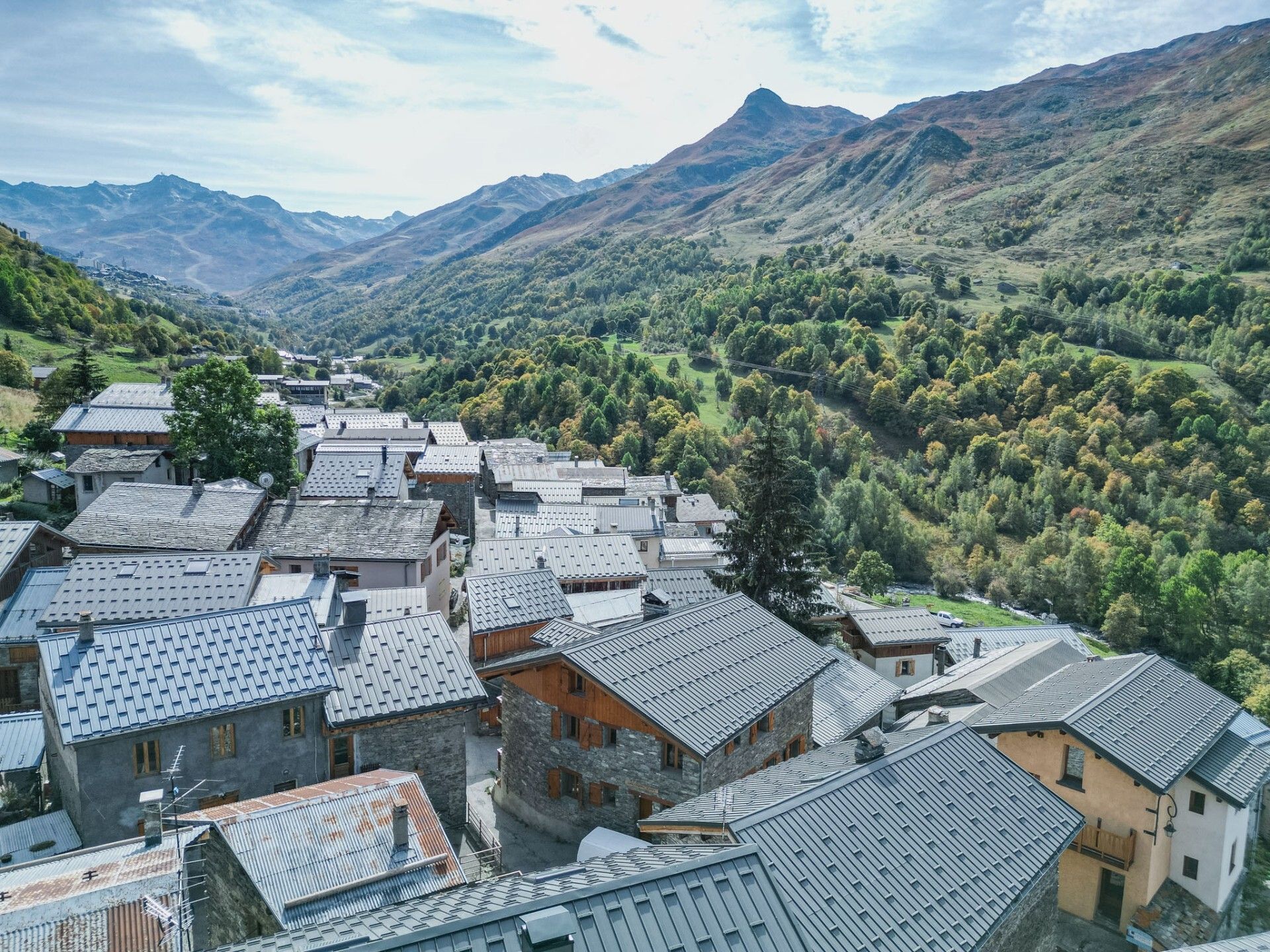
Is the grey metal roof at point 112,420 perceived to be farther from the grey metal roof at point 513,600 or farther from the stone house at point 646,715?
the stone house at point 646,715

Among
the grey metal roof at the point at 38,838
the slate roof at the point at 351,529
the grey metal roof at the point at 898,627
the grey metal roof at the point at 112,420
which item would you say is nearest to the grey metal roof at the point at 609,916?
the grey metal roof at the point at 38,838

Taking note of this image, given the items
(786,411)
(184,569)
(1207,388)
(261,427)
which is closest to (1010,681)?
(184,569)

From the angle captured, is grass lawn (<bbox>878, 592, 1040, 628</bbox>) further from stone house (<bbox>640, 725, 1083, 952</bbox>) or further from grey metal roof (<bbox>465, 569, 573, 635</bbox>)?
stone house (<bbox>640, 725, 1083, 952</bbox>)

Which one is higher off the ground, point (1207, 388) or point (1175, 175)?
point (1175, 175)

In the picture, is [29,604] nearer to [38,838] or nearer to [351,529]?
[38,838]

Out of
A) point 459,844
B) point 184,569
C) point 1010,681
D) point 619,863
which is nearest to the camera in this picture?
point 619,863

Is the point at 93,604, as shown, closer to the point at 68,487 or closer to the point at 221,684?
the point at 221,684

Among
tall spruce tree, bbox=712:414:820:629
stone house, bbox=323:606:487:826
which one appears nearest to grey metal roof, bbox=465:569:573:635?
stone house, bbox=323:606:487:826
